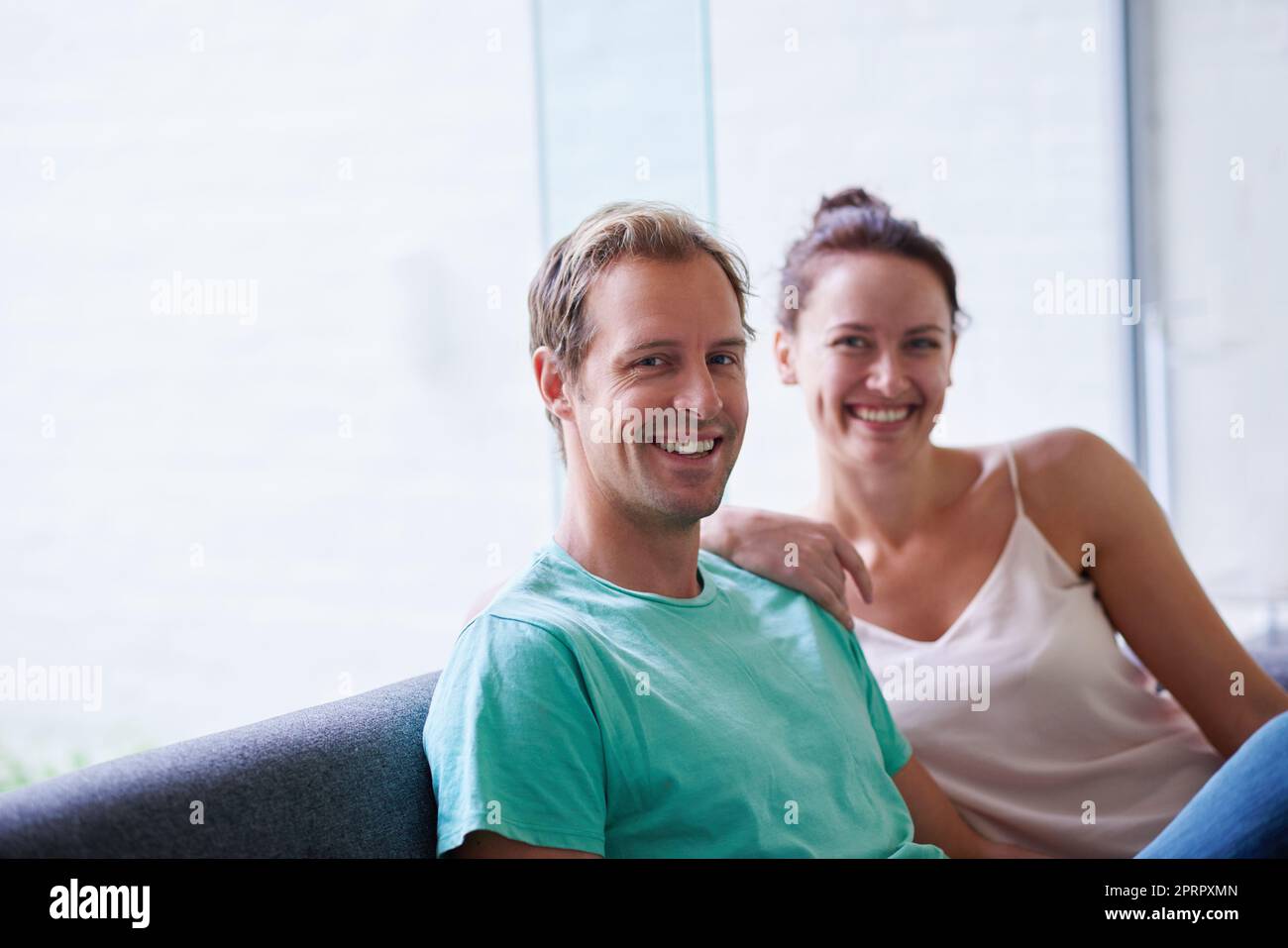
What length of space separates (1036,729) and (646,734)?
69cm

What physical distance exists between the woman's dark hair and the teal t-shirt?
22.6 inches

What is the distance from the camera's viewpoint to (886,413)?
5.01 feet

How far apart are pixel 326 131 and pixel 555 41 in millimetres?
981

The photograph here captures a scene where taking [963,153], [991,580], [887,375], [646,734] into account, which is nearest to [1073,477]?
[991,580]

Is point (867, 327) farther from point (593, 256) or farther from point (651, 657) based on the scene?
point (651, 657)

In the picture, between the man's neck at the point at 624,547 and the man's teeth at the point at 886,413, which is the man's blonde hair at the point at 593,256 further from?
the man's teeth at the point at 886,413

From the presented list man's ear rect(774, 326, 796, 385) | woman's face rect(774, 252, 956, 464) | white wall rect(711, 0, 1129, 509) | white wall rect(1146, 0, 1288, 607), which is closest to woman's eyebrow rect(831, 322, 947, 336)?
woman's face rect(774, 252, 956, 464)

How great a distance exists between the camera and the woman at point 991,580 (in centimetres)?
143

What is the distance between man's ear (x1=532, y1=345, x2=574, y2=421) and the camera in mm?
1159

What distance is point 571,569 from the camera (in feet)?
3.61

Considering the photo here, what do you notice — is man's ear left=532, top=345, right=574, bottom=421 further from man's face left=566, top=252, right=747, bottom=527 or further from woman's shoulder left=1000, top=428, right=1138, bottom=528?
woman's shoulder left=1000, top=428, right=1138, bottom=528

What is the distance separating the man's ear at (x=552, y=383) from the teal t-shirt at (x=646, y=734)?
14cm

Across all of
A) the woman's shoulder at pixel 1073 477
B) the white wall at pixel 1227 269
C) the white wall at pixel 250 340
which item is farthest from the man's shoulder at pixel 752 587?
the white wall at pixel 1227 269
